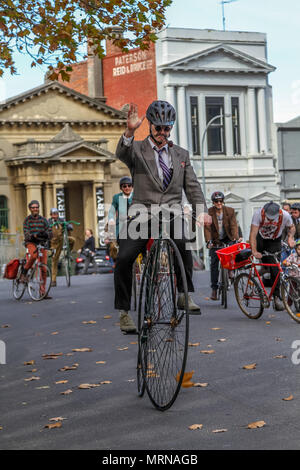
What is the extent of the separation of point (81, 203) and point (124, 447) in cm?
5301

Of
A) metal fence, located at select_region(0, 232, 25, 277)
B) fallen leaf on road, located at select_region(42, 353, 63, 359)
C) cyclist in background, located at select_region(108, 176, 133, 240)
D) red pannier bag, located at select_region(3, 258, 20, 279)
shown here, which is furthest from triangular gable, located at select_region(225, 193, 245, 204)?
fallen leaf on road, located at select_region(42, 353, 63, 359)

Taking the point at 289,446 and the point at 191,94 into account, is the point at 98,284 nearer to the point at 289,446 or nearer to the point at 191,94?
the point at 289,446

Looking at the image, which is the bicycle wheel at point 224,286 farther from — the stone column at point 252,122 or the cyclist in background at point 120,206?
the stone column at point 252,122

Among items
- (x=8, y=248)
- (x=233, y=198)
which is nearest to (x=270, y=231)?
(x=8, y=248)

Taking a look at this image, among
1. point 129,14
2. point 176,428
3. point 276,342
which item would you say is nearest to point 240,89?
point 129,14

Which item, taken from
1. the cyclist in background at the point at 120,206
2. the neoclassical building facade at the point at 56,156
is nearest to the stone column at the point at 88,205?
the neoclassical building facade at the point at 56,156

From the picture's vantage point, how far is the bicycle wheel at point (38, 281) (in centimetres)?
1828

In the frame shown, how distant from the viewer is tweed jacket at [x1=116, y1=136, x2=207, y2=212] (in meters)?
7.43

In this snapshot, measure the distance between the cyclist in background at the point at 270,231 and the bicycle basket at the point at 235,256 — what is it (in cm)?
18

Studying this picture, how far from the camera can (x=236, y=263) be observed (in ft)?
45.0

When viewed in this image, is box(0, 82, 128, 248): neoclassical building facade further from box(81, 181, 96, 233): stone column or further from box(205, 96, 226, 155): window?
box(205, 96, 226, 155): window

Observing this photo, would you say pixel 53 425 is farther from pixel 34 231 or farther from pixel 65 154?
pixel 65 154

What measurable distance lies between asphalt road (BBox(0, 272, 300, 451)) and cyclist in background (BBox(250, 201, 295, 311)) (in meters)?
0.85
